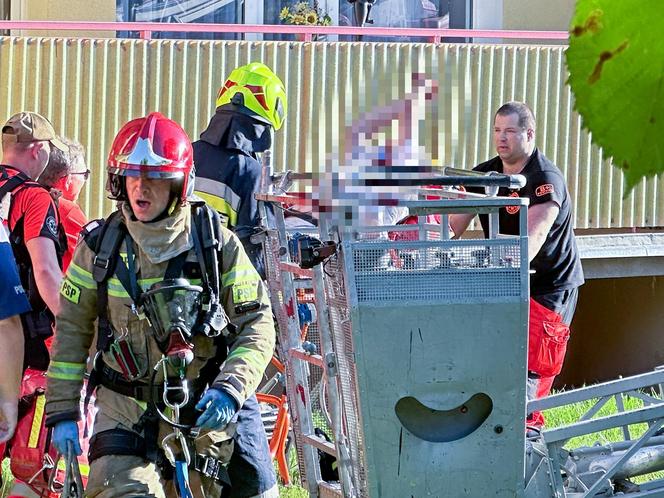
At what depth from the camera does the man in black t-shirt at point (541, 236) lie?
5617mm

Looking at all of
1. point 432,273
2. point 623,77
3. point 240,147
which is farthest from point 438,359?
point 623,77

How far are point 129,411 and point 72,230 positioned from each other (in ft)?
5.91

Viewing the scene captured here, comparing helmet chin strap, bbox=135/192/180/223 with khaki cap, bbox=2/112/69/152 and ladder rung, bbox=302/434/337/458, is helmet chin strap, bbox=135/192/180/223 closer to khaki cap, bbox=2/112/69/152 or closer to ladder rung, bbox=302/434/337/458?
ladder rung, bbox=302/434/337/458

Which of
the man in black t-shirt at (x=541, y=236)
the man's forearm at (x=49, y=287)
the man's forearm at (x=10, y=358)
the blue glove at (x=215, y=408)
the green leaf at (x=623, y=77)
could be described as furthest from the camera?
the man in black t-shirt at (x=541, y=236)

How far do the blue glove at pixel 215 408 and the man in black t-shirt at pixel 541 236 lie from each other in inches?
89.2

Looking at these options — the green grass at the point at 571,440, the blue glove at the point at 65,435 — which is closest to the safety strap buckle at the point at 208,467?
the blue glove at the point at 65,435

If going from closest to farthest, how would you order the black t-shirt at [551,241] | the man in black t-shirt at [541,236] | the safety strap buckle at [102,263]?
the safety strap buckle at [102,263] → the man in black t-shirt at [541,236] → the black t-shirt at [551,241]

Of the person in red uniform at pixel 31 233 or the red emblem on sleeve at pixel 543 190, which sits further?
the red emblem on sleeve at pixel 543 190

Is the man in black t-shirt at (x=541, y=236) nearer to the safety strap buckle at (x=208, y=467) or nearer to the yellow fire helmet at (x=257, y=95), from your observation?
the yellow fire helmet at (x=257, y=95)

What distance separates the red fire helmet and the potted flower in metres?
6.71

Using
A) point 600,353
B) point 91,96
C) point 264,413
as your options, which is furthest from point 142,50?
point 600,353

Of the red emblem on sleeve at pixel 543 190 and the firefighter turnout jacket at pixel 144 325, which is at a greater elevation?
the red emblem on sleeve at pixel 543 190

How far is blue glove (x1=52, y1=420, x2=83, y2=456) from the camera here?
12.4 ft

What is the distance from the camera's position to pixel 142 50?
8695 millimetres
